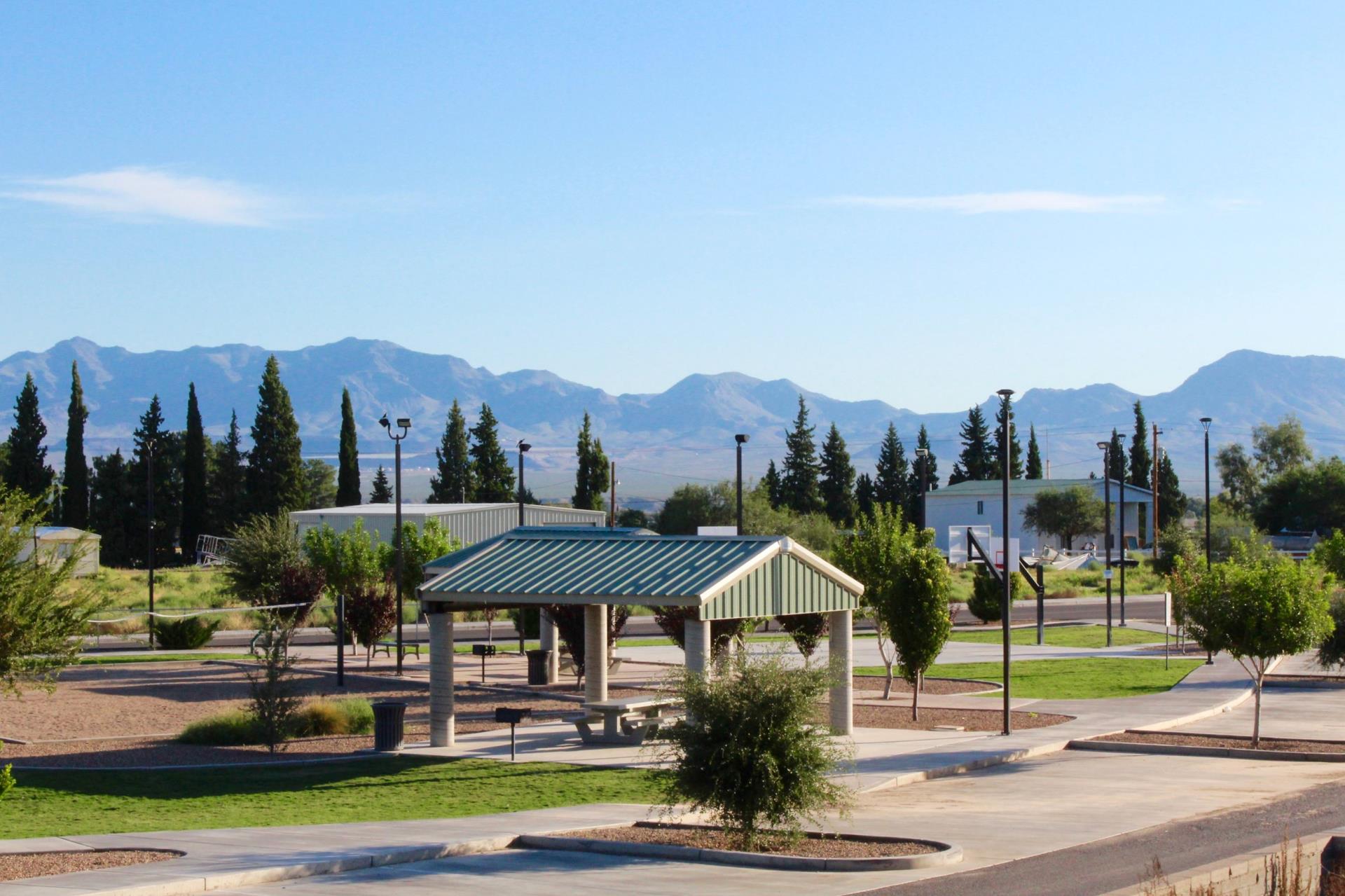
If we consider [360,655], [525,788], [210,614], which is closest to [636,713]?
[525,788]

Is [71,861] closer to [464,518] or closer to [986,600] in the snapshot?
[986,600]

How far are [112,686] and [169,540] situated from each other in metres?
62.9

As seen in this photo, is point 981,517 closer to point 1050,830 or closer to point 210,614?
point 210,614

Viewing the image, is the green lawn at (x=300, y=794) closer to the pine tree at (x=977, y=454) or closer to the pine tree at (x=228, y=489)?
the pine tree at (x=228, y=489)

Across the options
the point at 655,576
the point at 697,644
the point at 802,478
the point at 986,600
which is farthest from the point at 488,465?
the point at 697,644

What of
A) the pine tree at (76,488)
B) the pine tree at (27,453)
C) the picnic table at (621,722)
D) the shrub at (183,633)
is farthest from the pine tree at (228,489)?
the picnic table at (621,722)

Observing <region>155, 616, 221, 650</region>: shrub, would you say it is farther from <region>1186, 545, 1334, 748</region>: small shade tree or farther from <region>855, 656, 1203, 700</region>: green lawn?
<region>1186, 545, 1334, 748</region>: small shade tree

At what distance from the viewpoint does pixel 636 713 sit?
24.5 m

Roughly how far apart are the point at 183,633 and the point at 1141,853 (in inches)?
1382

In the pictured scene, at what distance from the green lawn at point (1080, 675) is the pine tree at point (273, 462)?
2270 inches

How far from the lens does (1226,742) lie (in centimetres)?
2412

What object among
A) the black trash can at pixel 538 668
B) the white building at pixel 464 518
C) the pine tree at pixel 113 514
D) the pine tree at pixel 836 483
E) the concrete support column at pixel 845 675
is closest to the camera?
the concrete support column at pixel 845 675

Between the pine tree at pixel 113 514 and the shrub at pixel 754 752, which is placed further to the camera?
the pine tree at pixel 113 514

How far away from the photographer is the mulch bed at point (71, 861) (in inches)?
541
